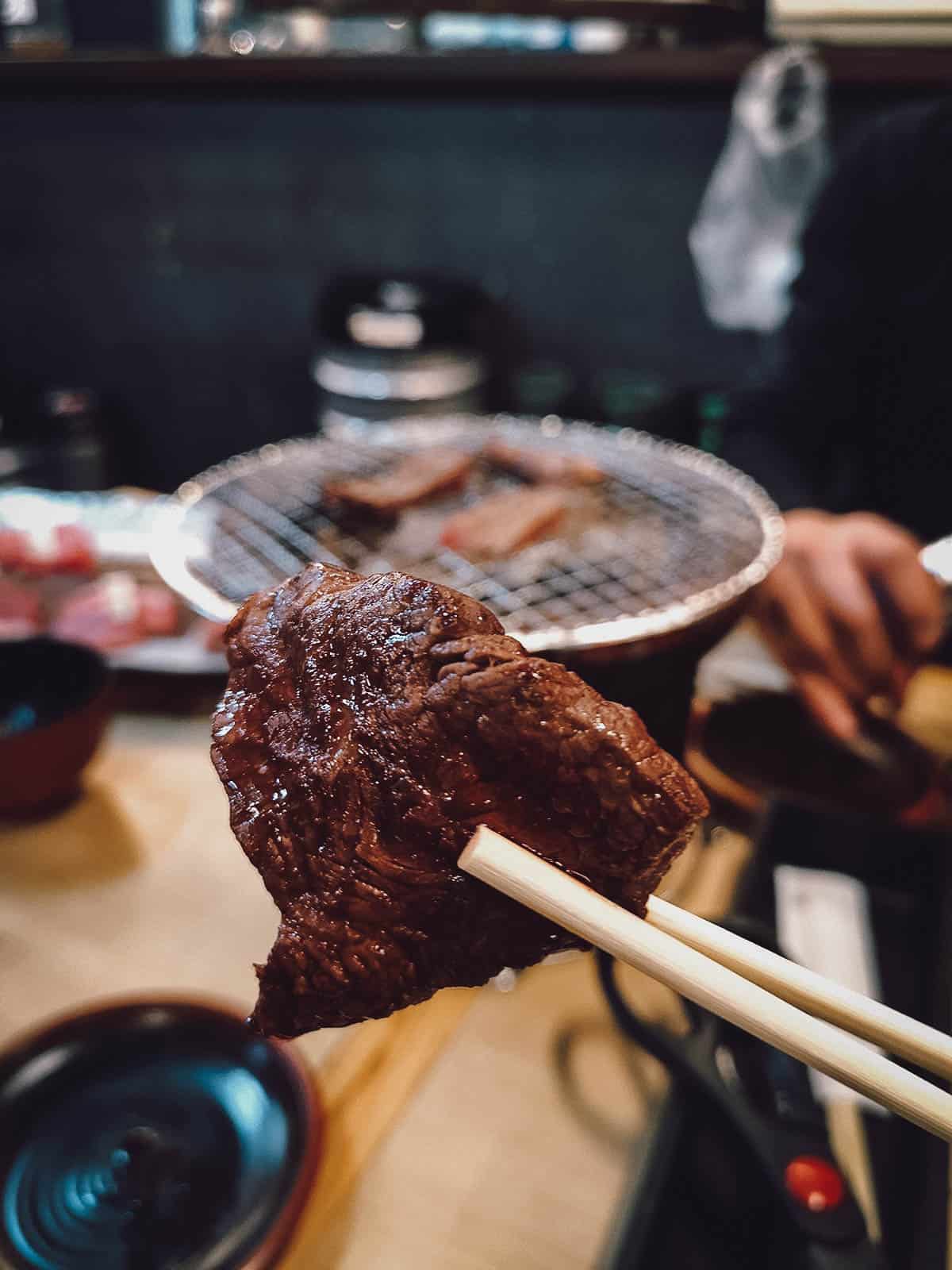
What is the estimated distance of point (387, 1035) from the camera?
1.58 m

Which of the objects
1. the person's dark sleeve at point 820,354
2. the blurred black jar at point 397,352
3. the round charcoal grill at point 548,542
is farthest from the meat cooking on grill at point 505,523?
the blurred black jar at point 397,352

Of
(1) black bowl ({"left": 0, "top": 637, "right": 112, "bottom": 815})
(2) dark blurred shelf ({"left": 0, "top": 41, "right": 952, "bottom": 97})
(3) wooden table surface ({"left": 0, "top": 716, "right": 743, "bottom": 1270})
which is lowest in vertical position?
(3) wooden table surface ({"left": 0, "top": 716, "right": 743, "bottom": 1270})

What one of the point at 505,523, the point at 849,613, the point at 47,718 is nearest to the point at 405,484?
the point at 505,523

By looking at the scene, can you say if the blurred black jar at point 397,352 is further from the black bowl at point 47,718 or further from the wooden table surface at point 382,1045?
the wooden table surface at point 382,1045

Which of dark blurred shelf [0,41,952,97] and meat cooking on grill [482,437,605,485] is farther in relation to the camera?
dark blurred shelf [0,41,952,97]

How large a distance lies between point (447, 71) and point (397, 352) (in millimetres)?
1530

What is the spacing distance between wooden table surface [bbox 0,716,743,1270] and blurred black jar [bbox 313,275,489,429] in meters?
2.57

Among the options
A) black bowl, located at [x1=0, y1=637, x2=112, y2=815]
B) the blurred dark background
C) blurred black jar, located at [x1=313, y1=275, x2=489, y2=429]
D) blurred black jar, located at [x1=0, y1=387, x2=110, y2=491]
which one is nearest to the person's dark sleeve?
the blurred dark background

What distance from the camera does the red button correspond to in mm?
1098

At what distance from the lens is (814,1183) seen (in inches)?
44.2

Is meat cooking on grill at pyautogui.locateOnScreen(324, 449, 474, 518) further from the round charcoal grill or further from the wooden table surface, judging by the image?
the wooden table surface

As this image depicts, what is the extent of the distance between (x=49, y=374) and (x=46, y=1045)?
5.99 m

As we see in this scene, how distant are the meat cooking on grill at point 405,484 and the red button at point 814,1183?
4.52ft

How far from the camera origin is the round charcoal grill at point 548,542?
5.19ft
